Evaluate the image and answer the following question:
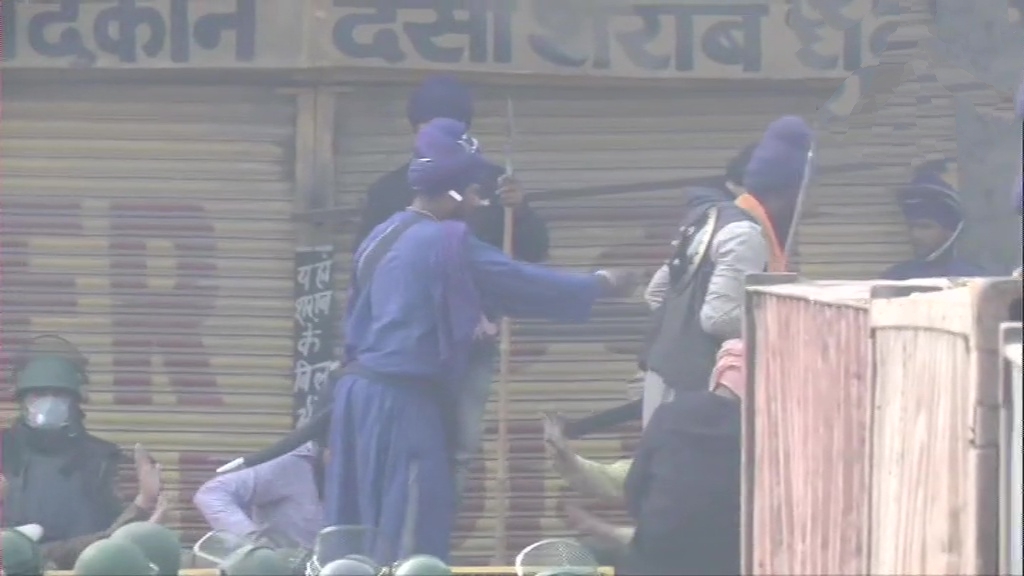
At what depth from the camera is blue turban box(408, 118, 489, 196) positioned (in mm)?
8227

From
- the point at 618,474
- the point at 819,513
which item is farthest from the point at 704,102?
the point at 819,513

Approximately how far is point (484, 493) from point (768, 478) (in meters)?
3.57

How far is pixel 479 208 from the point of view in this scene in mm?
8742

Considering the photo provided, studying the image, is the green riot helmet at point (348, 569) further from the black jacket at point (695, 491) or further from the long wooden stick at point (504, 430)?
the long wooden stick at point (504, 430)

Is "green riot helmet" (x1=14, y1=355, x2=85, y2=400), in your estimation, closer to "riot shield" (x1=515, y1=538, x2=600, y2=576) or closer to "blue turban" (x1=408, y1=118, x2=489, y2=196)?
"blue turban" (x1=408, y1=118, x2=489, y2=196)

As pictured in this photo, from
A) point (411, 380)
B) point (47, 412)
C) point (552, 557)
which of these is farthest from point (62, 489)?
point (552, 557)

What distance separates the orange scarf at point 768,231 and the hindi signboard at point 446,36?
1515mm

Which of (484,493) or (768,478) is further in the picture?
(484,493)

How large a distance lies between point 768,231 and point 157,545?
2836mm

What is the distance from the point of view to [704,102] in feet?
30.1

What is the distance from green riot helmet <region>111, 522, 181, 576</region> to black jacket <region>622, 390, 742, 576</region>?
137 cm

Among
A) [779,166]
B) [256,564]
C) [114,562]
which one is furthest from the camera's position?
[779,166]

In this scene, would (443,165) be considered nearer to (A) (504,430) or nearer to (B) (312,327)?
(B) (312,327)

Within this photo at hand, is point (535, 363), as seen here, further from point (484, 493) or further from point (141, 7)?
point (141, 7)
